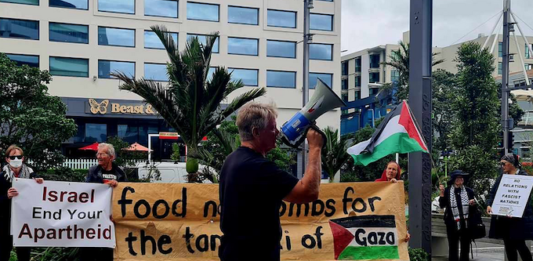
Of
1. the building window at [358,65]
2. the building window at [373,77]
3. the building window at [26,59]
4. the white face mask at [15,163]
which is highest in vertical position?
the building window at [358,65]

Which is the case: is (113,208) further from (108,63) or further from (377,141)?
(108,63)

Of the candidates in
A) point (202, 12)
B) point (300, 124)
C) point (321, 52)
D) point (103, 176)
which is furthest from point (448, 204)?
point (321, 52)

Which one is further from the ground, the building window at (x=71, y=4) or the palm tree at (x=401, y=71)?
the building window at (x=71, y=4)

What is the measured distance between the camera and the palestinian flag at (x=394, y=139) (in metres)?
7.11

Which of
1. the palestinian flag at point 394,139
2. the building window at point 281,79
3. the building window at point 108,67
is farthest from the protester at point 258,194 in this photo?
the building window at point 281,79

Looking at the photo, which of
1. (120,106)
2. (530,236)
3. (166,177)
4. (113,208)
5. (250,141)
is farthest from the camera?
(120,106)

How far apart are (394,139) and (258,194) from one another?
402cm

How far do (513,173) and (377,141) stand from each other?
7.98ft

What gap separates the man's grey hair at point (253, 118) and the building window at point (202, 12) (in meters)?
40.4

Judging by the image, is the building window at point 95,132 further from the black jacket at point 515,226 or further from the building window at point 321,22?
the black jacket at point 515,226

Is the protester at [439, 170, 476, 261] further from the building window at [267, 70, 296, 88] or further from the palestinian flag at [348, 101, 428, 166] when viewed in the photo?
the building window at [267, 70, 296, 88]

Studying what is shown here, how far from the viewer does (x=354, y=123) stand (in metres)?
45.3

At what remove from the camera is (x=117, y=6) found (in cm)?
4125

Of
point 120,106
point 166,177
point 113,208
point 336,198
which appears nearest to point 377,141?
point 336,198
